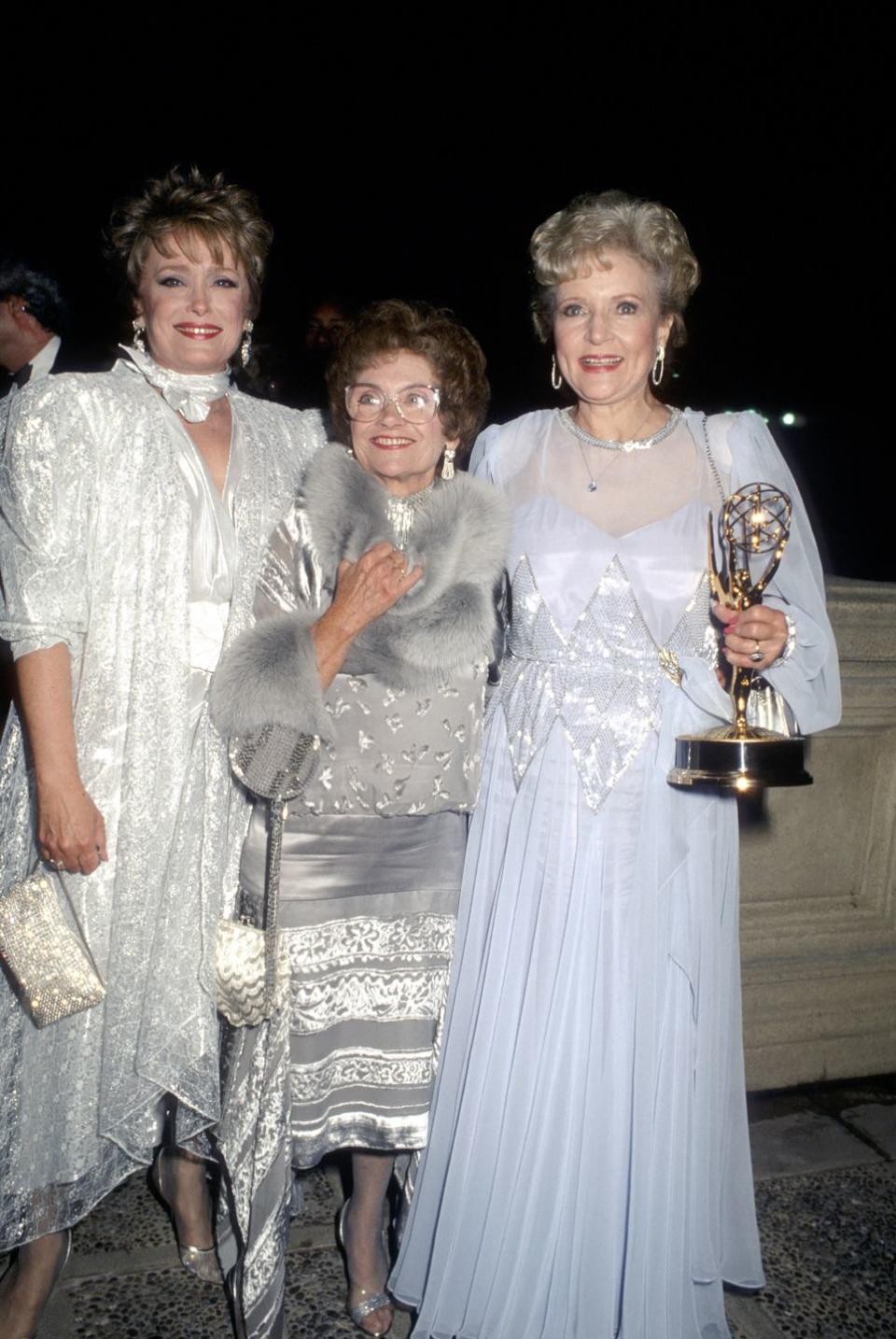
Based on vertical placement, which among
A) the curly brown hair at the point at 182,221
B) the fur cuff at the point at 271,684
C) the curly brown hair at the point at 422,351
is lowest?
the fur cuff at the point at 271,684

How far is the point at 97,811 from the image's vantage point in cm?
197

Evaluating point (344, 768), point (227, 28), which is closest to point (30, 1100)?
point (344, 768)

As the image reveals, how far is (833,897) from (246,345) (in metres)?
2.44

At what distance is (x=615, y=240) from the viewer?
2.10m

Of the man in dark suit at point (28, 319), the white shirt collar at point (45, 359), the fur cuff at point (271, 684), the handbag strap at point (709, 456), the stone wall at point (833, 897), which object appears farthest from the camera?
the white shirt collar at point (45, 359)

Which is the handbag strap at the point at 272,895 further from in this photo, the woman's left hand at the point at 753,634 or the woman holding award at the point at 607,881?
the woman's left hand at the point at 753,634

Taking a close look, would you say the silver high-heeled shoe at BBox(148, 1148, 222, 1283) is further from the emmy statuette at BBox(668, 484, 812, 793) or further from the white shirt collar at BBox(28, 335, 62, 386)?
the white shirt collar at BBox(28, 335, 62, 386)

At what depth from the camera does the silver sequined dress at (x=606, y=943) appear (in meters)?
2.03

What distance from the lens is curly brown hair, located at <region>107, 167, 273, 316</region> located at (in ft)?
6.93

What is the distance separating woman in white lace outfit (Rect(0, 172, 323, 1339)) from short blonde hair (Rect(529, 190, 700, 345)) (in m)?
0.66

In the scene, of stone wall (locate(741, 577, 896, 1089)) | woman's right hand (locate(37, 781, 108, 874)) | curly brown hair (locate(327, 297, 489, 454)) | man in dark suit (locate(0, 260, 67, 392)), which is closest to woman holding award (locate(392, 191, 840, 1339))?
curly brown hair (locate(327, 297, 489, 454))

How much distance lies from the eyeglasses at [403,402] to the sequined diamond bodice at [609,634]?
1.22ft

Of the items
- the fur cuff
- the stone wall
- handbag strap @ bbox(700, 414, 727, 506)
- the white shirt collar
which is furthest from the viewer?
the white shirt collar

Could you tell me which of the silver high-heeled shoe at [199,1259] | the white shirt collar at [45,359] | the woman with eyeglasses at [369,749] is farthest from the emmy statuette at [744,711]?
the white shirt collar at [45,359]
